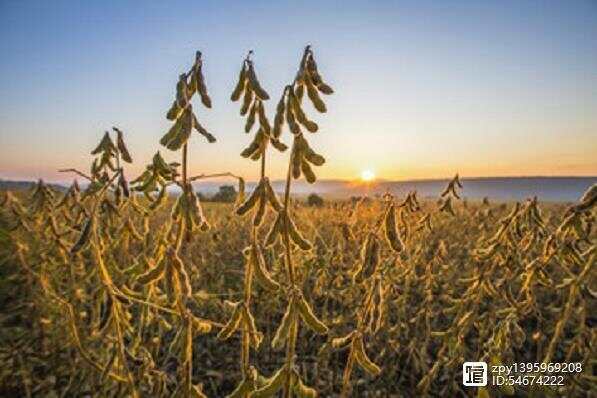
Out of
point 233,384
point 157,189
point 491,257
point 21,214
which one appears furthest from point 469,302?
point 21,214

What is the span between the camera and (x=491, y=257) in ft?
14.8

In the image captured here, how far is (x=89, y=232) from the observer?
2.24 m

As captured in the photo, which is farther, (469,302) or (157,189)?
(469,302)

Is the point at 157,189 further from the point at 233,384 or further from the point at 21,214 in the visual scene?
the point at 233,384

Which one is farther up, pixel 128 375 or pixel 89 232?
pixel 89 232

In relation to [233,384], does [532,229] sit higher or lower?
higher

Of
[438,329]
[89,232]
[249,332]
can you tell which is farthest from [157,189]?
[438,329]

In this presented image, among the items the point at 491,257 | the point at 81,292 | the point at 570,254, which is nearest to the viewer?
the point at 570,254

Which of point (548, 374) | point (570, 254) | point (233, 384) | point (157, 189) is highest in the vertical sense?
point (157, 189)

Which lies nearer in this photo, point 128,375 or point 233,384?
point 128,375

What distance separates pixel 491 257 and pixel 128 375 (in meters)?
3.32

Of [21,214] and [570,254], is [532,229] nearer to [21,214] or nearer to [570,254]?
[570,254]

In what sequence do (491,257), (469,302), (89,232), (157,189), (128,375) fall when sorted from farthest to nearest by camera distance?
(469,302) → (491,257) → (128,375) → (157,189) → (89,232)

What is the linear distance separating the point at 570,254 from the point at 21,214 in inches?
188
